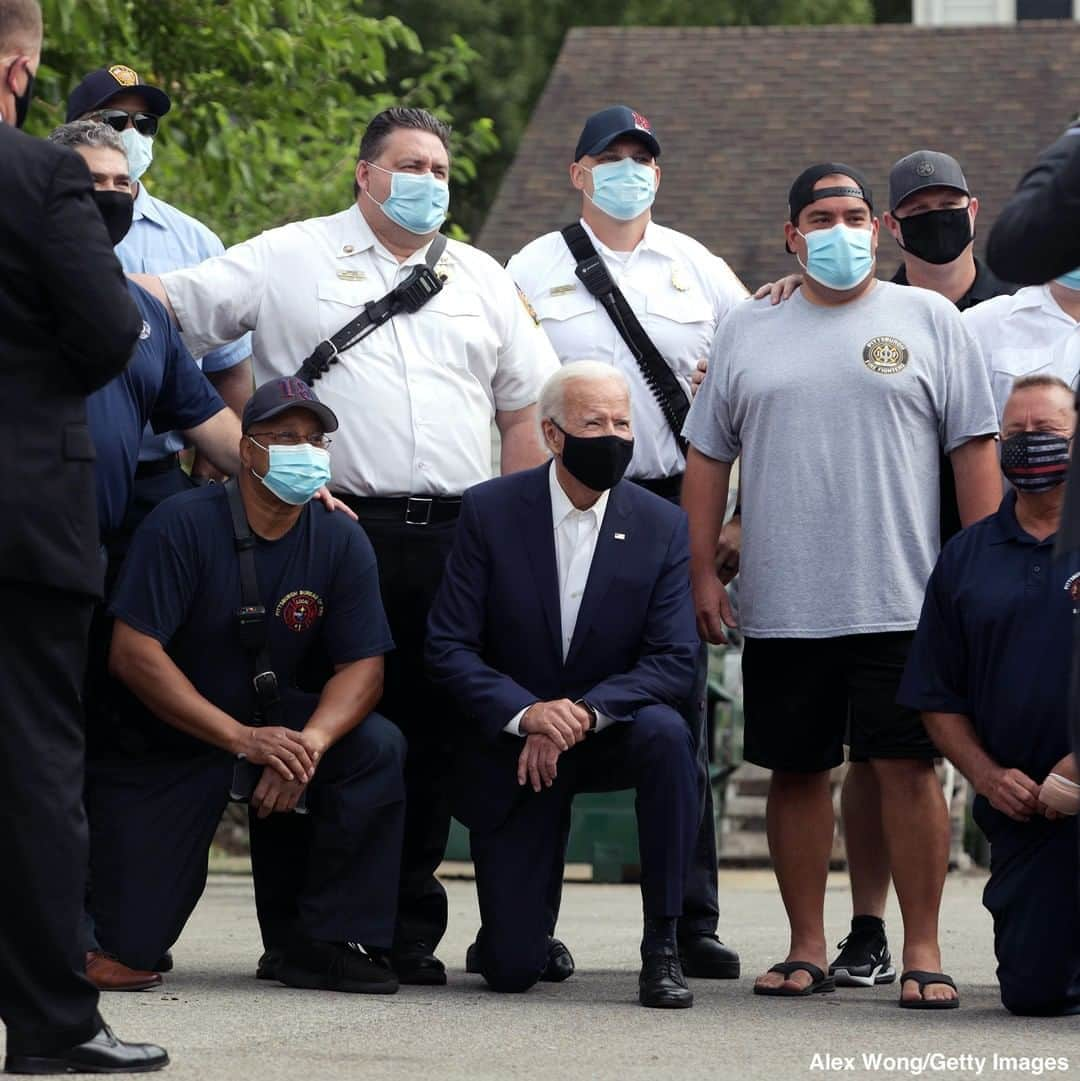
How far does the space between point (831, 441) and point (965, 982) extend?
1.76 meters

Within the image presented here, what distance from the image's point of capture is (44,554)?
488 centimetres

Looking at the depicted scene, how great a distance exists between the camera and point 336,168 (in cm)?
1902

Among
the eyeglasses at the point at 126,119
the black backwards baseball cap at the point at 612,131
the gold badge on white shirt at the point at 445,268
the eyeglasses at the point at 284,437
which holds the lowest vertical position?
the eyeglasses at the point at 284,437

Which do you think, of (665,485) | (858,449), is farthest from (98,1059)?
(665,485)

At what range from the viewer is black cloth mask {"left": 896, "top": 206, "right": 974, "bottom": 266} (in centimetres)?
728

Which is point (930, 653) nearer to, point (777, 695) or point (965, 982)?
point (777, 695)

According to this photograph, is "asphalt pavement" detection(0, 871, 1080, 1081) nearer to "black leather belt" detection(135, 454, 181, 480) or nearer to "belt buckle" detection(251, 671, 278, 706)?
"belt buckle" detection(251, 671, 278, 706)

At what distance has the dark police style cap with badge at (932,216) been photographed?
7.23m

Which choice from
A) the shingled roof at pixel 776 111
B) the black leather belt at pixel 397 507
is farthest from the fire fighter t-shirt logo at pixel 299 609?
the shingled roof at pixel 776 111

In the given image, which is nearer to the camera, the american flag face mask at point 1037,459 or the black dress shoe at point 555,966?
the american flag face mask at point 1037,459

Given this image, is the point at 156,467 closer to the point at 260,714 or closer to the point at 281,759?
the point at 260,714

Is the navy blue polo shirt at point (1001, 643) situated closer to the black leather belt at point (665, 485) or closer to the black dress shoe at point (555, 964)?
the black leather belt at point (665, 485)

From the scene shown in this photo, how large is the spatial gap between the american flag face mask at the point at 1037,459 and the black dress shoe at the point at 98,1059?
2.83 m

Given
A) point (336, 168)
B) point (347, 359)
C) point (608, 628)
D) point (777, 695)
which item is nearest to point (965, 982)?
point (777, 695)
